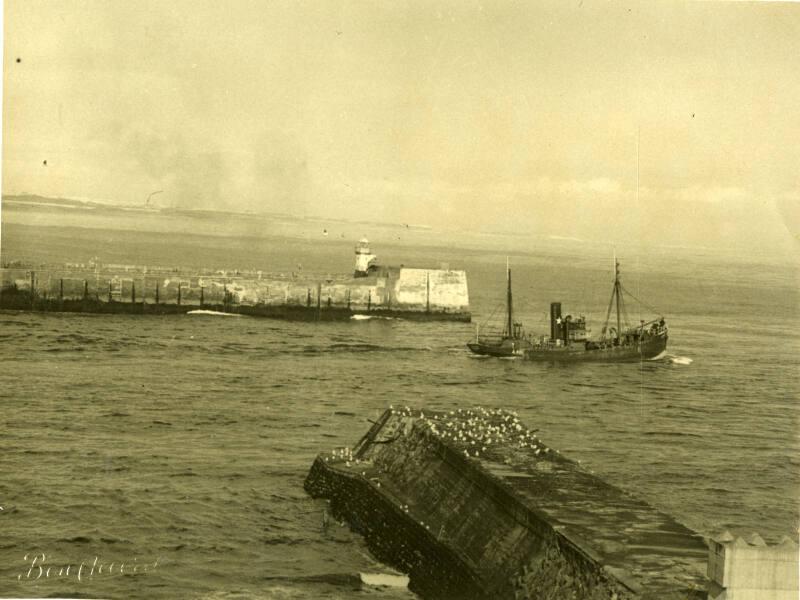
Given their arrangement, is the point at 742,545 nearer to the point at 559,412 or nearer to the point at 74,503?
the point at 74,503

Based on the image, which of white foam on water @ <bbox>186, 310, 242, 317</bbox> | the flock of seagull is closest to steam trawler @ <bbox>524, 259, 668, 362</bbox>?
white foam on water @ <bbox>186, 310, 242, 317</bbox>

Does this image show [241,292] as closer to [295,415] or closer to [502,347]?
[502,347]

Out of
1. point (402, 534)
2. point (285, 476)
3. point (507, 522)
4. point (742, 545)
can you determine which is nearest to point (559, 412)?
point (285, 476)

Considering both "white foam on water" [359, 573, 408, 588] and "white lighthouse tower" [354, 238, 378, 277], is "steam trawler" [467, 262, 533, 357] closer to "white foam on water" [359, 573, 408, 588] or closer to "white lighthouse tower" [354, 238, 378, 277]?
"white lighthouse tower" [354, 238, 378, 277]
